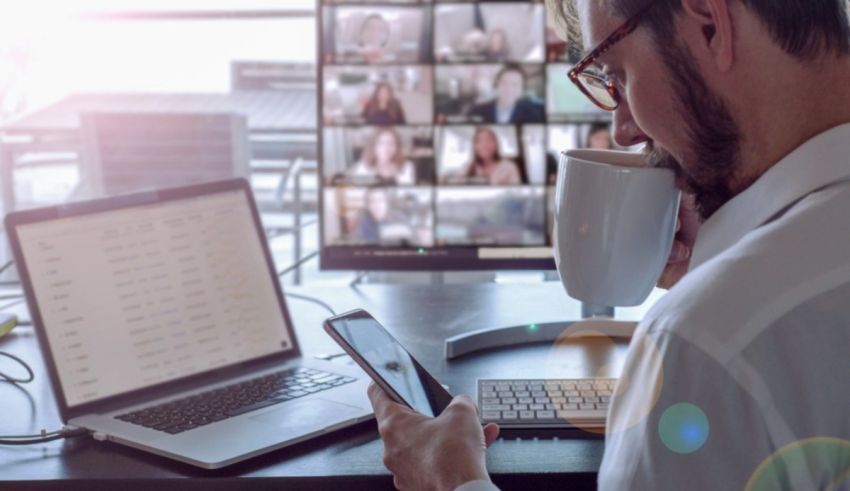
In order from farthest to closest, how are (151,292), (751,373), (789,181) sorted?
(151,292) → (789,181) → (751,373)

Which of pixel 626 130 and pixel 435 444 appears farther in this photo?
pixel 626 130

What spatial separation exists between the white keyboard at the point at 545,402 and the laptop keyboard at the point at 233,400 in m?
0.17

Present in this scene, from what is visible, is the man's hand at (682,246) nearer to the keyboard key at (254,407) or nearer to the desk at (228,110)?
the keyboard key at (254,407)

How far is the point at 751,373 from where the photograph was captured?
59cm

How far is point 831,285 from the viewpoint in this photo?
62cm

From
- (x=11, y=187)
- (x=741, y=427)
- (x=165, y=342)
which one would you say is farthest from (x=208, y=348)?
(x=11, y=187)

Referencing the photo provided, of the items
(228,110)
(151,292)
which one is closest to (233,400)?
(151,292)

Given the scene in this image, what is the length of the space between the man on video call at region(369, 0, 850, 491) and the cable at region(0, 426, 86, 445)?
293mm

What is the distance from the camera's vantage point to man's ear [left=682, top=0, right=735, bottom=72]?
71cm

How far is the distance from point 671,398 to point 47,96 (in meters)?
3.06

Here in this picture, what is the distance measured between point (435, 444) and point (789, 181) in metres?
0.33

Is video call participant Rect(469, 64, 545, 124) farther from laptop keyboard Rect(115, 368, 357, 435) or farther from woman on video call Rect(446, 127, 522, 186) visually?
laptop keyboard Rect(115, 368, 357, 435)

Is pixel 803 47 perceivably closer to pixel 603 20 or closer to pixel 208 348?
pixel 603 20

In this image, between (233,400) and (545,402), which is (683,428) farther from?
(233,400)
